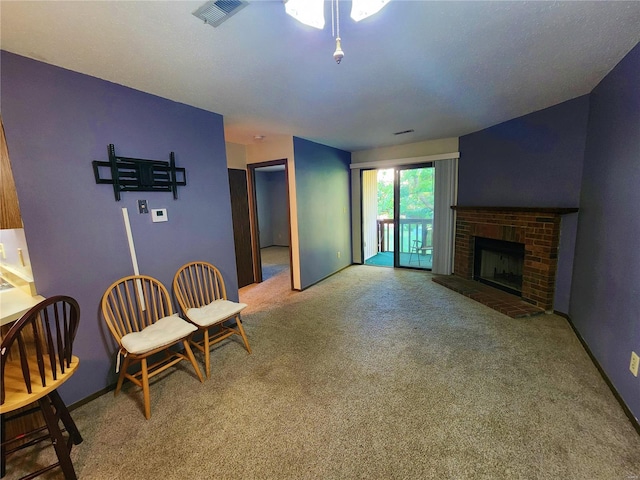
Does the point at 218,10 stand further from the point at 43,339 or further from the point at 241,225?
the point at 241,225

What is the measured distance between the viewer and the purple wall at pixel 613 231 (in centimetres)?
169

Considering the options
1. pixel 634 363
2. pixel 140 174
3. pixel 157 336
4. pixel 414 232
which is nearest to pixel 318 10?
pixel 140 174

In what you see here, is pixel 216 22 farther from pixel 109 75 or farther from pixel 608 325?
pixel 608 325

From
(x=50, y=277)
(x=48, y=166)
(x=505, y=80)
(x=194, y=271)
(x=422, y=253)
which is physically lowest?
(x=422, y=253)

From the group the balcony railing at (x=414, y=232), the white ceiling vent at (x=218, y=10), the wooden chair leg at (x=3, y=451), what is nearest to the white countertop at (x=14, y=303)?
A: the wooden chair leg at (x=3, y=451)

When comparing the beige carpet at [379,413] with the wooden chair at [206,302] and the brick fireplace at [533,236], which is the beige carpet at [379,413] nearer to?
the wooden chair at [206,302]

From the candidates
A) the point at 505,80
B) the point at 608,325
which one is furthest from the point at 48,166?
the point at 608,325

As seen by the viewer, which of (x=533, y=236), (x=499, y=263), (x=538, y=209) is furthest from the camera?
(x=499, y=263)

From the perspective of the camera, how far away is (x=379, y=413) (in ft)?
5.66

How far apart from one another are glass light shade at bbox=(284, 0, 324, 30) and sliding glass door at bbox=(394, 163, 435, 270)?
3.87 metres

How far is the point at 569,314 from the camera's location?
2842mm

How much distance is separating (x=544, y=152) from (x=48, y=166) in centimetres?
458

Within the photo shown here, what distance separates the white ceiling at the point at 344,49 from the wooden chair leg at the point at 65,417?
201 centimetres

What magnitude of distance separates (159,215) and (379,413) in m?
2.33
